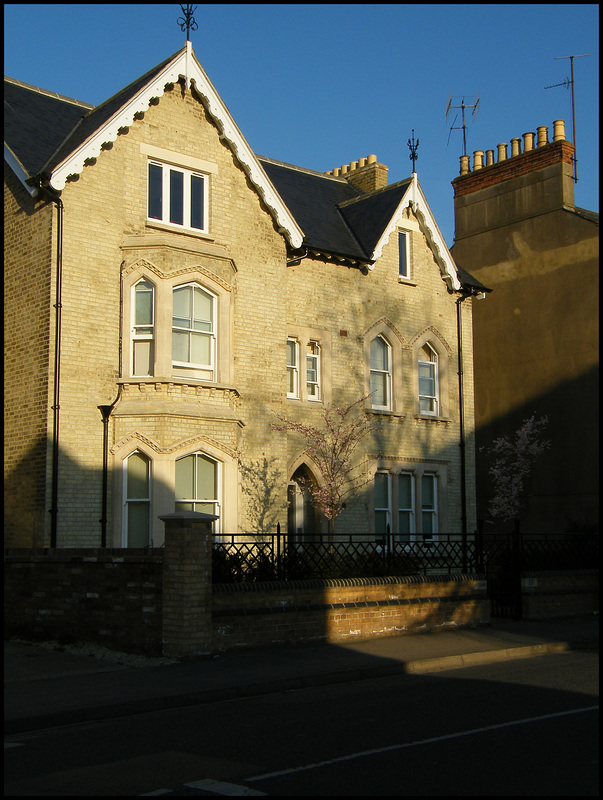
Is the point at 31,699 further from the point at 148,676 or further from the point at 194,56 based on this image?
the point at 194,56

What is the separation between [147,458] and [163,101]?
309 inches

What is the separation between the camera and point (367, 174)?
95.9 feet

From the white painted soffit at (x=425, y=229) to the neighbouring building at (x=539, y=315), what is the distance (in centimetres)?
602

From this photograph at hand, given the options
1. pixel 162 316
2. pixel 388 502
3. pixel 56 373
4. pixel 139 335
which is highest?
pixel 162 316

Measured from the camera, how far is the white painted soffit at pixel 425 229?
24188 mm

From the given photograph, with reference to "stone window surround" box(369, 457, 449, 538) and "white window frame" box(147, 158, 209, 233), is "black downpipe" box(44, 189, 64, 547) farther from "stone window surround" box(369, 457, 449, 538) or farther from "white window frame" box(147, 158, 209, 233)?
"stone window surround" box(369, 457, 449, 538)

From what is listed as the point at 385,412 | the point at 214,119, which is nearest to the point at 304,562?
the point at 385,412

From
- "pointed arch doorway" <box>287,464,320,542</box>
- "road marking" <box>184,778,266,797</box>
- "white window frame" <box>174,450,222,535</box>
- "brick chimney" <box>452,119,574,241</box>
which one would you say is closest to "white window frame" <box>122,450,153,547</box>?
"white window frame" <box>174,450,222,535</box>

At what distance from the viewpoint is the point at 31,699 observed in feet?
36.0

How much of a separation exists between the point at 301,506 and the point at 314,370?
3.46 m

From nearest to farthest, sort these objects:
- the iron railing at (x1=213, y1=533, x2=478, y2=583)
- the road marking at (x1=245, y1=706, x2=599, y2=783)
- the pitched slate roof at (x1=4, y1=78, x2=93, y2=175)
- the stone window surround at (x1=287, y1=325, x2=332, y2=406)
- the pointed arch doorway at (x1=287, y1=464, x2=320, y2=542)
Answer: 1. the road marking at (x1=245, y1=706, x2=599, y2=783)
2. the iron railing at (x1=213, y1=533, x2=478, y2=583)
3. the pitched slate roof at (x1=4, y1=78, x2=93, y2=175)
4. the stone window surround at (x1=287, y1=325, x2=332, y2=406)
5. the pointed arch doorway at (x1=287, y1=464, x2=320, y2=542)

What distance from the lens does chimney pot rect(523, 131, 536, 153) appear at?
31547 millimetres

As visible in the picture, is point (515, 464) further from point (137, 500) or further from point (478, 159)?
point (137, 500)

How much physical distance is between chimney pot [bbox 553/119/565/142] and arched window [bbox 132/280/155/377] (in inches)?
698
